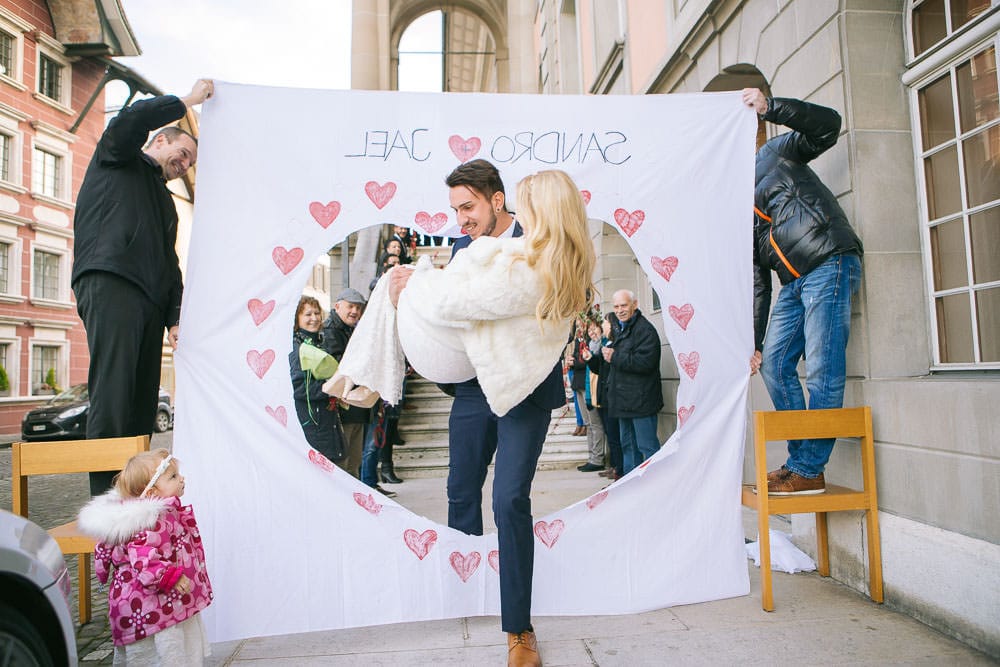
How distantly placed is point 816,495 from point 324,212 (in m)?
2.64

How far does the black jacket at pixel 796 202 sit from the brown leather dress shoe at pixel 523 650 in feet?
7.30

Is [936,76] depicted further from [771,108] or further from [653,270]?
[653,270]

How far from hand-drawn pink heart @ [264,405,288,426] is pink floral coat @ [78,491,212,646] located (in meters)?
0.68

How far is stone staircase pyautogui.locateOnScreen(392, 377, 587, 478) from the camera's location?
7.77m

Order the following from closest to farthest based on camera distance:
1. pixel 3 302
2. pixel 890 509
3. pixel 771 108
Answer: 1. pixel 890 509
2. pixel 771 108
3. pixel 3 302

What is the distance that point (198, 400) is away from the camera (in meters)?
2.97

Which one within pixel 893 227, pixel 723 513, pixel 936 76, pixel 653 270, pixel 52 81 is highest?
pixel 52 81

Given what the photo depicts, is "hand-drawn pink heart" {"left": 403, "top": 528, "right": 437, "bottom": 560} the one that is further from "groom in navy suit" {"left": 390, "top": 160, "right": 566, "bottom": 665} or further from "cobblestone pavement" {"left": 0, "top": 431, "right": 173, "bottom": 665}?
"cobblestone pavement" {"left": 0, "top": 431, "right": 173, "bottom": 665}

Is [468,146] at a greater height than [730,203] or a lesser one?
greater

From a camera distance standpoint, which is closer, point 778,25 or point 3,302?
point 778,25

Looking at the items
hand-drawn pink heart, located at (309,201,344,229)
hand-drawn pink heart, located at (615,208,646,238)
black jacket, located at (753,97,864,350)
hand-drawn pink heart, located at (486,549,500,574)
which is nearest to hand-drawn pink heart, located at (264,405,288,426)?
hand-drawn pink heart, located at (309,201,344,229)

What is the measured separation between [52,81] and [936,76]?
88.3 feet

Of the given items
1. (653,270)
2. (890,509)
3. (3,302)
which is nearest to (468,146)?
(653,270)

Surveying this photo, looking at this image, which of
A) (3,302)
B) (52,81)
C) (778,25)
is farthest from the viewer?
(52,81)
